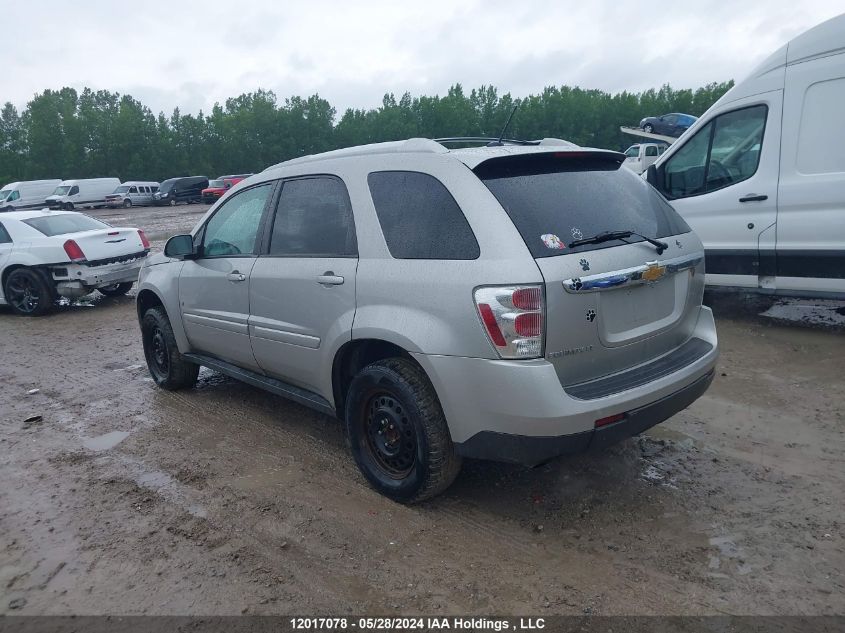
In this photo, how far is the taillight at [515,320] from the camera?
9.43 feet

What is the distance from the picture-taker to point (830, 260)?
5.86 meters

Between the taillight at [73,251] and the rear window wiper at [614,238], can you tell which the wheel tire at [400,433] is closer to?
the rear window wiper at [614,238]

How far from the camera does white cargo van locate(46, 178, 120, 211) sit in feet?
130

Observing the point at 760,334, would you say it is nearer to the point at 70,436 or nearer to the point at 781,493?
the point at 781,493

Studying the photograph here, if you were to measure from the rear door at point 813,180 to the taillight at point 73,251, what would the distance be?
29.3 ft

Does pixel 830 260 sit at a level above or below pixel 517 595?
above

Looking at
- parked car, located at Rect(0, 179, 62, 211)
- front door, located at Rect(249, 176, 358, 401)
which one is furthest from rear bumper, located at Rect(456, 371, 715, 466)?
parked car, located at Rect(0, 179, 62, 211)

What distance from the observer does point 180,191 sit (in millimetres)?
41594

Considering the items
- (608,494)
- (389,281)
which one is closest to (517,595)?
(608,494)

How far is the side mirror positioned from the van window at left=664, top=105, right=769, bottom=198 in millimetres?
5049

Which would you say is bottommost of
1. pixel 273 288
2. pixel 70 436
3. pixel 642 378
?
pixel 70 436

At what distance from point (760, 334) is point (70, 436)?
241 inches

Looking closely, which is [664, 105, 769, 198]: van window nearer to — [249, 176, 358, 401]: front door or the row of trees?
[249, 176, 358, 401]: front door

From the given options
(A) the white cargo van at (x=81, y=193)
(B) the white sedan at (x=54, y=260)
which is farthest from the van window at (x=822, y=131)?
(A) the white cargo van at (x=81, y=193)
